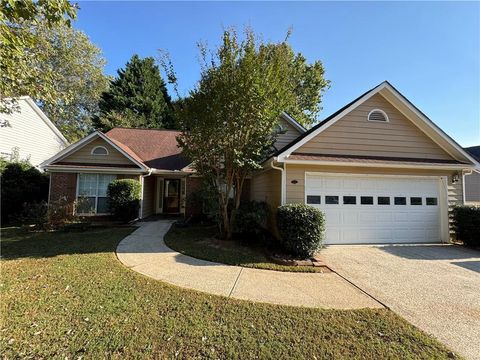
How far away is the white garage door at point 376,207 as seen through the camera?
8.12 meters

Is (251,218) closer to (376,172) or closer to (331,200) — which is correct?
(331,200)

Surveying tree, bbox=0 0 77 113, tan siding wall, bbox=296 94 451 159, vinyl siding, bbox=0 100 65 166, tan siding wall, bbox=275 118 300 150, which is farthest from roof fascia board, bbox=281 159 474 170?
vinyl siding, bbox=0 100 65 166

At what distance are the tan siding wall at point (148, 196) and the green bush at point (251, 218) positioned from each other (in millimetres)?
7495

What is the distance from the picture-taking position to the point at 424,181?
873 centimetres

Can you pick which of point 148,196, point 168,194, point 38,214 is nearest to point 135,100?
point 168,194

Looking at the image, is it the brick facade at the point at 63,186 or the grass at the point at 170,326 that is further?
the brick facade at the point at 63,186

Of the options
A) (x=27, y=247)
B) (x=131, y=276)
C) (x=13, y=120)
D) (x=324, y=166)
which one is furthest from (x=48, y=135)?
(x=324, y=166)

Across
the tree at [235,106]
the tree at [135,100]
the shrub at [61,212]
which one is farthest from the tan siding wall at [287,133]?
the tree at [135,100]

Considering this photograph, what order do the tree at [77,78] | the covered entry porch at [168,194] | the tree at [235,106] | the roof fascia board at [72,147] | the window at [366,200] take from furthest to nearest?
the tree at [77,78], the covered entry porch at [168,194], the roof fascia board at [72,147], the window at [366,200], the tree at [235,106]

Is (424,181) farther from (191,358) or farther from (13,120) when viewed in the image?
(13,120)

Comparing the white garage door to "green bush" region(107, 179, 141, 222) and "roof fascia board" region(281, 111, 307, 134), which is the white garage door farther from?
"green bush" region(107, 179, 141, 222)

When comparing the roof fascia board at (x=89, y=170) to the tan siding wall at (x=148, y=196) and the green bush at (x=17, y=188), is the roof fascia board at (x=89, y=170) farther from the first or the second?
the green bush at (x=17, y=188)

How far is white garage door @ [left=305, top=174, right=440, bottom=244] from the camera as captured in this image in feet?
26.6

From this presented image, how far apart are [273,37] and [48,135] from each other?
19355 mm
